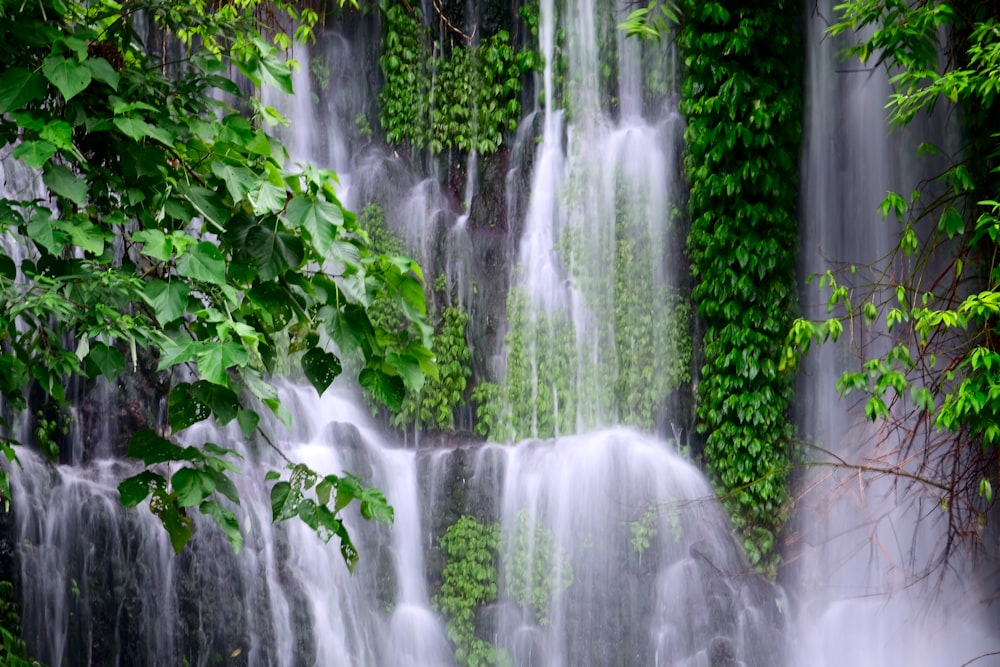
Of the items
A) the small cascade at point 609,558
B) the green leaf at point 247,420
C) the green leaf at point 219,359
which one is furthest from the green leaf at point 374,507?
the small cascade at point 609,558

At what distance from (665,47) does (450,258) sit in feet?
5.47

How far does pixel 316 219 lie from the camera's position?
2.01 metres

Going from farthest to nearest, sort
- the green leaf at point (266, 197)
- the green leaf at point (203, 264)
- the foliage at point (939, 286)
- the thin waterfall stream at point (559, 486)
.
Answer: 1. the thin waterfall stream at point (559, 486)
2. the foliage at point (939, 286)
3. the green leaf at point (266, 197)
4. the green leaf at point (203, 264)

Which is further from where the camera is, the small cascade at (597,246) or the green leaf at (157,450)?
the small cascade at (597,246)

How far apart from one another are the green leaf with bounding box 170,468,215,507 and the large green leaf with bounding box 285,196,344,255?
0.52 metres

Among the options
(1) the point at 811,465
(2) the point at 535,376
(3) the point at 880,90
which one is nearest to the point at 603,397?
(2) the point at 535,376

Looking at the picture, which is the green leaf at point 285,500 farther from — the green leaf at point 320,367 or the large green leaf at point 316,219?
the large green leaf at point 316,219

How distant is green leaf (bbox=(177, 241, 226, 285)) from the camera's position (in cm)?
193

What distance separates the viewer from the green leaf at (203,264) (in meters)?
1.93

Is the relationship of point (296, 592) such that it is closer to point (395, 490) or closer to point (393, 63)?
point (395, 490)

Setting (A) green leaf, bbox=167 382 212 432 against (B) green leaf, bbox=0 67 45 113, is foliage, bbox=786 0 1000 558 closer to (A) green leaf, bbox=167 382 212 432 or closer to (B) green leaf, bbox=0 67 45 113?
(A) green leaf, bbox=167 382 212 432

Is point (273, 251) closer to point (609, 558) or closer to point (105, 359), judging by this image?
point (105, 359)

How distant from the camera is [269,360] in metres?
2.26

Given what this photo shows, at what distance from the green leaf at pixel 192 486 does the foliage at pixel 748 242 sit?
3.46 metres
